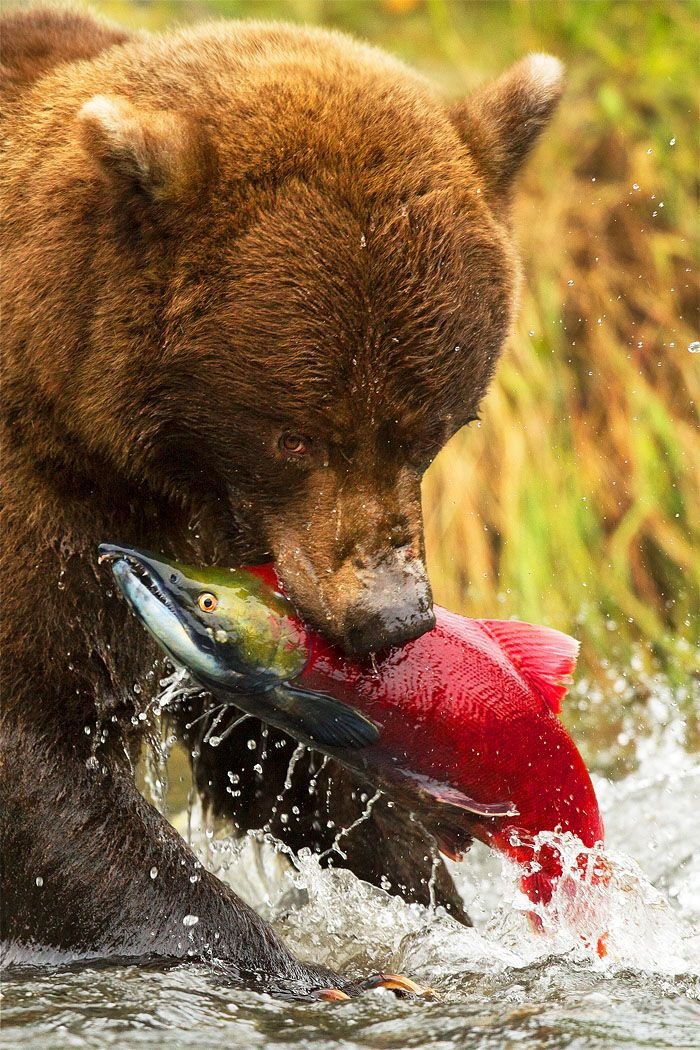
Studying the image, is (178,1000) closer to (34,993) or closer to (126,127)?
(34,993)

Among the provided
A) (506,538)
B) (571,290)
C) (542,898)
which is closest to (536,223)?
(571,290)

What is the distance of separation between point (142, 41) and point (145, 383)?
1.11 meters

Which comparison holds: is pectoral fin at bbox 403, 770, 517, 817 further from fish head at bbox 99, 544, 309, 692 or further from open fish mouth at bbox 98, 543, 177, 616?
open fish mouth at bbox 98, 543, 177, 616

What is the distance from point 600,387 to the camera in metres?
8.09

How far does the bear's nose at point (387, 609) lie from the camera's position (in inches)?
146

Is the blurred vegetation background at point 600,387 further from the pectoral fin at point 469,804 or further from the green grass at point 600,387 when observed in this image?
the pectoral fin at point 469,804

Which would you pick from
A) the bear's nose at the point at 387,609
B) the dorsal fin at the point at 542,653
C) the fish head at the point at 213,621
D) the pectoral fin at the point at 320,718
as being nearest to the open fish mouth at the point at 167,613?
the fish head at the point at 213,621

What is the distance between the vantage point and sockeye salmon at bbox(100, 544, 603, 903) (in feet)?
12.4

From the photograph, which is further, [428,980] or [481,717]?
[428,980]

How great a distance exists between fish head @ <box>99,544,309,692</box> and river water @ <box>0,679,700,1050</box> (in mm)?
769

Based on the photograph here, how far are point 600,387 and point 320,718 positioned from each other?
14.8 ft

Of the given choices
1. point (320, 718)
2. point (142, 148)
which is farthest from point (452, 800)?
point (142, 148)

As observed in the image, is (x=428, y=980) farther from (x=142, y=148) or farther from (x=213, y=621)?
(x=142, y=148)

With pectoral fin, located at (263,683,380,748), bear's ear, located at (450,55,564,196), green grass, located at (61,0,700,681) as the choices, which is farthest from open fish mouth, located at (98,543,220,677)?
green grass, located at (61,0,700,681)
